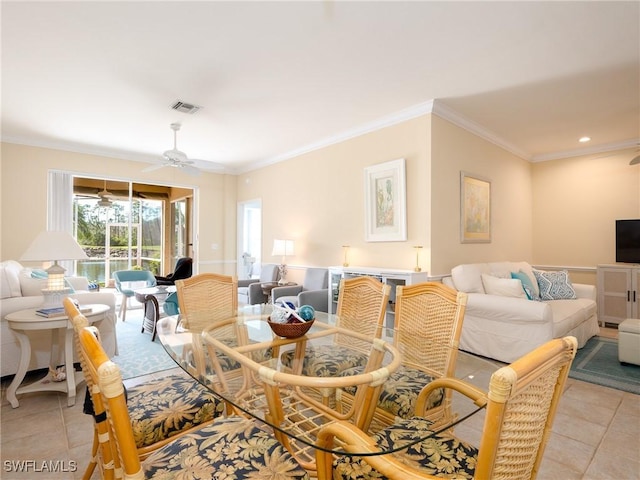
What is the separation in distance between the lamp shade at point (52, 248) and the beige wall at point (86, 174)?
291cm

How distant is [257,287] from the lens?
5.18 m

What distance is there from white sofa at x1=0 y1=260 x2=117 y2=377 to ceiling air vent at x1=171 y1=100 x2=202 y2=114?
7.17 feet

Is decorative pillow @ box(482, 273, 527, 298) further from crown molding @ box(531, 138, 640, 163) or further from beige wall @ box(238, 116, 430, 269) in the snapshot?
crown molding @ box(531, 138, 640, 163)

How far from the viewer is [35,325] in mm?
2477

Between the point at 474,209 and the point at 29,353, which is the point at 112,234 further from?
the point at 474,209

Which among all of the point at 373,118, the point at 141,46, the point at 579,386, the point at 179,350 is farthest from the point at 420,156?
the point at 179,350

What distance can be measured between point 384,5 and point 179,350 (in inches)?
98.6

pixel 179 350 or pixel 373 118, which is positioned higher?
pixel 373 118

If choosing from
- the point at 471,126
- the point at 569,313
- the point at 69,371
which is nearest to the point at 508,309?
the point at 569,313

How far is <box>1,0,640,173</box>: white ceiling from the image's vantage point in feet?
7.58

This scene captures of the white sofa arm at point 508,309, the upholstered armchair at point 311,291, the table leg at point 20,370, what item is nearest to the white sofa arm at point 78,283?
the table leg at point 20,370

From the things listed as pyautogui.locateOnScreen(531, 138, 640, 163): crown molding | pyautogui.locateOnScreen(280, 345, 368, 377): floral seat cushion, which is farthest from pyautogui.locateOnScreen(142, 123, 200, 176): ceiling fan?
pyautogui.locateOnScreen(531, 138, 640, 163): crown molding

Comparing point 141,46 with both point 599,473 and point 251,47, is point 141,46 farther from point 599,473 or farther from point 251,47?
point 599,473

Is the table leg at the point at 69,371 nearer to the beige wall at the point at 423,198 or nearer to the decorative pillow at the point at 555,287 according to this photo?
the beige wall at the point at 423,198
